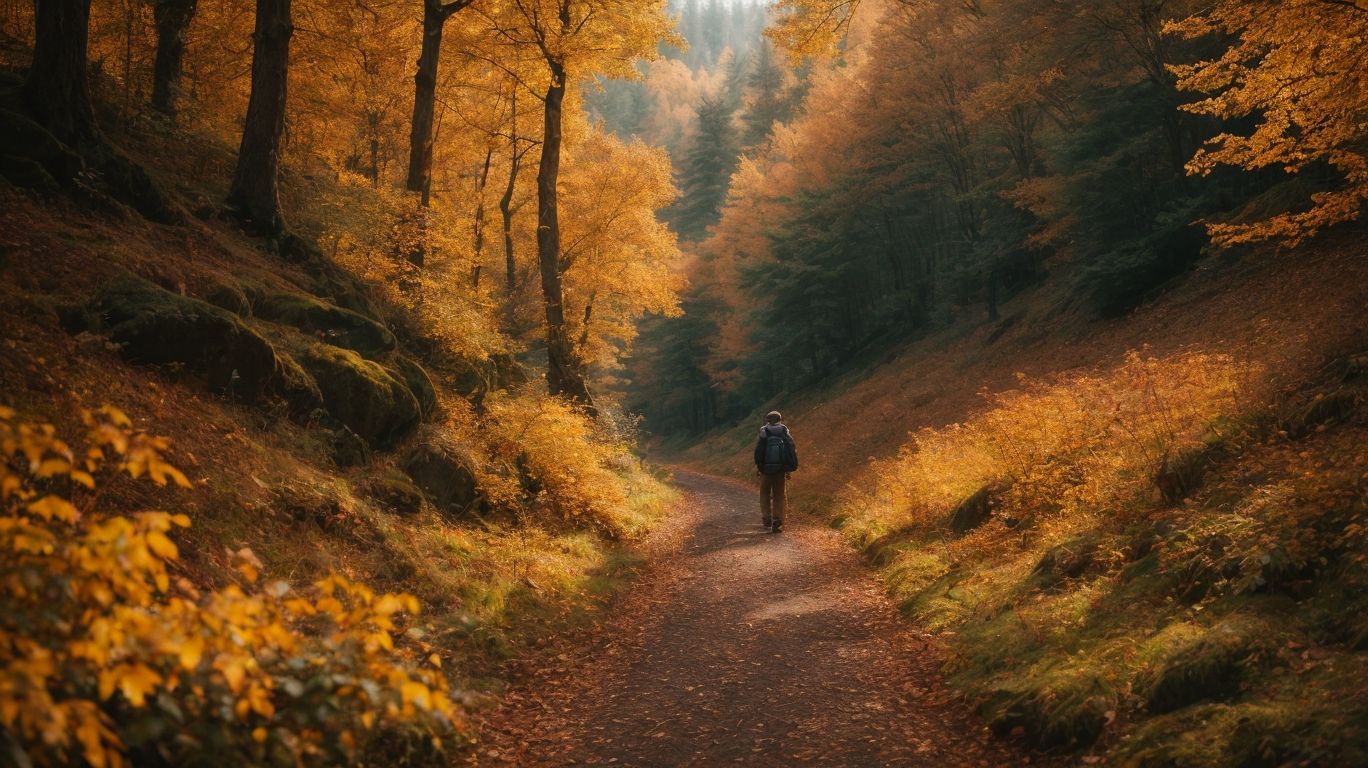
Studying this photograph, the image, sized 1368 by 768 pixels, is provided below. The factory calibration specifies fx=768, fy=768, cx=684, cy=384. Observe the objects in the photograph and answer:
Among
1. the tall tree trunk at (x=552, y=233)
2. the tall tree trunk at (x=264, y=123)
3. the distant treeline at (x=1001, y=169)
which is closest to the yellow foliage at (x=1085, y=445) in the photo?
the distant treeline at (x=1001, y=169)

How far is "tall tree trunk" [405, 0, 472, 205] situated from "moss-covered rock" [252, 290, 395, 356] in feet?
13.1

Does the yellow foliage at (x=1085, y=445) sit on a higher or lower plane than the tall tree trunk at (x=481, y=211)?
lower

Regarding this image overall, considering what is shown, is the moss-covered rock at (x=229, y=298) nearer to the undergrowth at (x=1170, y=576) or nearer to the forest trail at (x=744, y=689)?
the forest trail at (x=744, y=689)

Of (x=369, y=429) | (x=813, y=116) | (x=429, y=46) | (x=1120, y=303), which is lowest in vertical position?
(x=369, y=429)

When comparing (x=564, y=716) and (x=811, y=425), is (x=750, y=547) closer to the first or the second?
(x=564, y=716)

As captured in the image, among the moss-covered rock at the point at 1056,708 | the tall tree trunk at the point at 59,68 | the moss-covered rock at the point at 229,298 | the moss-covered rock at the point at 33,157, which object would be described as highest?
the tall tree trunk at the point at 59,68

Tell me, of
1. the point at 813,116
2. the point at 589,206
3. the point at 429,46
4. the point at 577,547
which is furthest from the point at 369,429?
the point at 813,116

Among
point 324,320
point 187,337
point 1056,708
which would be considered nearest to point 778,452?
point 324,320

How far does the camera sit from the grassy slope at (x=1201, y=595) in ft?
13.2

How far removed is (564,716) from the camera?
586cm

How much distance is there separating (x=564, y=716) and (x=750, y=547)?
7.02 metres

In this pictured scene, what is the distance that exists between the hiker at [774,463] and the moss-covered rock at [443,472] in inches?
217

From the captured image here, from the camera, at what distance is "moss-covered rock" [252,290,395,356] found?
9305 millimetres

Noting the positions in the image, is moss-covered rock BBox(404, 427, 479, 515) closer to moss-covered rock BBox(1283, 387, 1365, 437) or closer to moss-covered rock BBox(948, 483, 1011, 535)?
moss-covered rock BBox(948, 483, 1011, 535)
